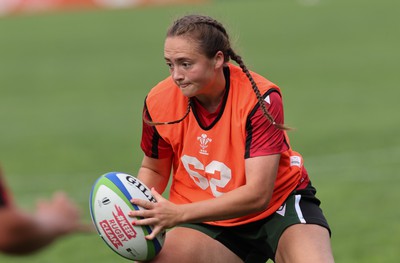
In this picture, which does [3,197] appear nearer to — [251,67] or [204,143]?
[204,143]

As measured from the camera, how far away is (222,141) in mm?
6469

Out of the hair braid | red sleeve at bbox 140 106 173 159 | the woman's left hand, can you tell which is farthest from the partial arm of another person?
red sleeve at bbox 140 106 173 159

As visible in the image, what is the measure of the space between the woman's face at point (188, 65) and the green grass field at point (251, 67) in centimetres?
33

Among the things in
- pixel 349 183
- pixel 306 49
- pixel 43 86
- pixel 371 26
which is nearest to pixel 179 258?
pixel 349 183

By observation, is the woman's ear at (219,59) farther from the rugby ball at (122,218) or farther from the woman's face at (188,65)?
the rugby ball at (122,218)

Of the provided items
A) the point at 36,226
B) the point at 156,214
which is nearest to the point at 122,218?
the point at 156,214

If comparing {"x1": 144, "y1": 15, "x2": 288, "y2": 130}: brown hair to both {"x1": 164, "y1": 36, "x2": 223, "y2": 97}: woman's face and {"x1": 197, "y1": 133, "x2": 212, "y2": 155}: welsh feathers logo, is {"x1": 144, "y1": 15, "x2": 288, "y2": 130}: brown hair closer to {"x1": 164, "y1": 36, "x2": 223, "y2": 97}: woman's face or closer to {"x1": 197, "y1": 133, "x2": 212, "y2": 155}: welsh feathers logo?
{"x1": 164, "y1": 36, "x2": 223, "y2": 97}: woman's face

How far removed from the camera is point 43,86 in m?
20.4

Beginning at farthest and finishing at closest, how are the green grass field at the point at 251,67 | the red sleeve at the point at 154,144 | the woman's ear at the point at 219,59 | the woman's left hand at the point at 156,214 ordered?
1. the green grass field at the point at 251,67
2. the red sleeve at the point at 154,144
3. the woman's ear at the point at 219,59
4. the woman's left hand at the point at 156,214

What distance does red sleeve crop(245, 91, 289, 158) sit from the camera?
20.6 ft

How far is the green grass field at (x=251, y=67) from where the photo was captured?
37.0 ft

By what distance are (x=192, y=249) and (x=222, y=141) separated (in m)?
0.69

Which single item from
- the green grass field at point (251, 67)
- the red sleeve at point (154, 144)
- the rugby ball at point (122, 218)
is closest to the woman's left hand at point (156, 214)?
the rugby ball at point (122, 218)

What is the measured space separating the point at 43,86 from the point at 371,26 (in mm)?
9159
